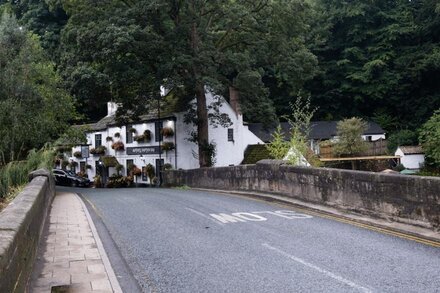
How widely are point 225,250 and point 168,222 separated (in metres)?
3.81

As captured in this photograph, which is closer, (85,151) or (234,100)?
(234,100)

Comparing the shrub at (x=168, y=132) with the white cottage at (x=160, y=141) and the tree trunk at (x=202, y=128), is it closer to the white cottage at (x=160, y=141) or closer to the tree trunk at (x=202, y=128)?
the white cottage at (x=160, y=141)

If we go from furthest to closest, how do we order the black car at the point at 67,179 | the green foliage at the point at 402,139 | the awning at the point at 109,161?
the green foliage at the point at 402,139
the black car at the point at 67,179
the awning at the point at 109,161

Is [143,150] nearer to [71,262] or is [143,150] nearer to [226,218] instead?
[226,218]

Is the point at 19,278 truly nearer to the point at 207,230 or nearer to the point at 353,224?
the point at 207,230

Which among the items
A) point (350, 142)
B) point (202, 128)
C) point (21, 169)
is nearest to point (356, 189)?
point (21, 169)

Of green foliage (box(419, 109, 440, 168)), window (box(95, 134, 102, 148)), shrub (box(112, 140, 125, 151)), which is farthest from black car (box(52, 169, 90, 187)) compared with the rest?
green foliage (box(419, 109, 440, 168))

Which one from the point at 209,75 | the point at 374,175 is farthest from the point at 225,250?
the point at 209,75

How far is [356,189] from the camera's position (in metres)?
12.8

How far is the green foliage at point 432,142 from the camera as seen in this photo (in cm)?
4031

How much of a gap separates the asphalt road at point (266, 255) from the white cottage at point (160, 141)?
2516 cm

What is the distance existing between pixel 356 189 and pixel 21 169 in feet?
46.2

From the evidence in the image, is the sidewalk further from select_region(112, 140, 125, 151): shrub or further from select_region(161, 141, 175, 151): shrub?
select_region(112, 140, 125, 151): shrub

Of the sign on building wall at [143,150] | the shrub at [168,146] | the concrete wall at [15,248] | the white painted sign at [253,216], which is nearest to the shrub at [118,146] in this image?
the sign on building wall at [143,150]
